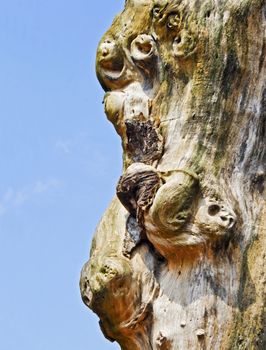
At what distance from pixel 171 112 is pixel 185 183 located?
0.39 m

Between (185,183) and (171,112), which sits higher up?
(171,112)

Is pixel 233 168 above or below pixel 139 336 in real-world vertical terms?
above

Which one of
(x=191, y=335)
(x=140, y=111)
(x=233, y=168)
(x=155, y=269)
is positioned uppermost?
(x=140, y=111)

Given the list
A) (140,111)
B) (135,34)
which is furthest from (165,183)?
(135,34)

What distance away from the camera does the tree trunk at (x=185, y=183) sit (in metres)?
4.89

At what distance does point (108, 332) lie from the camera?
16.6 ft

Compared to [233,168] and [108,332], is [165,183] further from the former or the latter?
[108,332]

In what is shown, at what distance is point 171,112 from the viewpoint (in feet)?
17.1

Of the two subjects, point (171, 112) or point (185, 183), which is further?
point (171, 112)

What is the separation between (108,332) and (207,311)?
1.46 feet

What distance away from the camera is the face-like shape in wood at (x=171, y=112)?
491 cm

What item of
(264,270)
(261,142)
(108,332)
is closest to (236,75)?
(261,142)

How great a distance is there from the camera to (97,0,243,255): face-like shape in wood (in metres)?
4.91

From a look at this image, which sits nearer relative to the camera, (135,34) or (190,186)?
(190,186)
